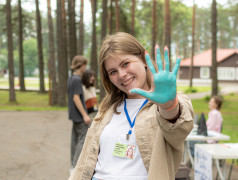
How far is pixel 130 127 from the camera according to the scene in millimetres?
1814

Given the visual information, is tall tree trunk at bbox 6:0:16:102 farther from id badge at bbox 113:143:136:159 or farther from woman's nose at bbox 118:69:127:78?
id badge at bbox 113:143:136:159

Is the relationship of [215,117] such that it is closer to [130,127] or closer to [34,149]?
[34,149]

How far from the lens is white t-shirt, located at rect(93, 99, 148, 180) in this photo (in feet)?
5.62

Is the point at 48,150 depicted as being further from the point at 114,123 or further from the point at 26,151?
the point at 114,123

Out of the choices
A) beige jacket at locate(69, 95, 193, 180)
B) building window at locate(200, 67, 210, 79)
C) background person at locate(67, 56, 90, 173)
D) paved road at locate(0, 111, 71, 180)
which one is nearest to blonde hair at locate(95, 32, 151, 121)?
beige jacket at locate(69, 95, 193, 180)

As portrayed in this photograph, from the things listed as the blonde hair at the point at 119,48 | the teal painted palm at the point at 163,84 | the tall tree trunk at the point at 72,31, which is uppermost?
the tall tree trunk at the point at 72,31

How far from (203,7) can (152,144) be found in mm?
69446

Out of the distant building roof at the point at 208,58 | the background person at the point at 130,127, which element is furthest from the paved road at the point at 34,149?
the distant building roof at the point at 208,58

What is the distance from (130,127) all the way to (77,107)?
11.7 ft

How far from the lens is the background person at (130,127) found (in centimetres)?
152

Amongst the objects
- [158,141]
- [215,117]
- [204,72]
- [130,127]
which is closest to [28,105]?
[215,117]

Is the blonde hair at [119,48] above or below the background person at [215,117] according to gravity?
above

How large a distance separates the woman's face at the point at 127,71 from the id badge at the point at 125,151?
335mm

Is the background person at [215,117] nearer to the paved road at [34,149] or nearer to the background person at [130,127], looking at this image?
the paved road at [34,149]
